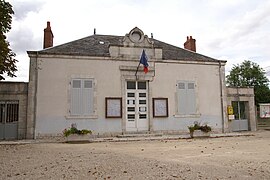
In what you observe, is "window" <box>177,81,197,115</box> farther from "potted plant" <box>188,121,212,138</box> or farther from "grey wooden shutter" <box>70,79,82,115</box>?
"grey wooden shutter" <box>70,79,82,115</box>

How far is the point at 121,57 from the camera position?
12.4 m

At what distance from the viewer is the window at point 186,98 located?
12828 millimetres

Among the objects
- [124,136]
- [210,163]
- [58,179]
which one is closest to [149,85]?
[124,136]

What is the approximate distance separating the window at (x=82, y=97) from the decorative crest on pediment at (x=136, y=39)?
275 centimetres

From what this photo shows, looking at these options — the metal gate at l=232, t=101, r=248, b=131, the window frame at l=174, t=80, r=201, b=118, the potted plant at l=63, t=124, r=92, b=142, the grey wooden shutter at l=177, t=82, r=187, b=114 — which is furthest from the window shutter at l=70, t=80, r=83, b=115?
the metal gate at l=232, t=101, r=248, b=131

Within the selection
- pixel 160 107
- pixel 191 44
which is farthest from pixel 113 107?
pixel 191 44

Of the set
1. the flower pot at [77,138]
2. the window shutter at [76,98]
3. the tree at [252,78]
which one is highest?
the tree at [252,78]

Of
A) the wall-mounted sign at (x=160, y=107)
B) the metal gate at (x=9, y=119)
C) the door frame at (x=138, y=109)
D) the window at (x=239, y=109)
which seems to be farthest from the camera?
the window at (x=239, y=109)

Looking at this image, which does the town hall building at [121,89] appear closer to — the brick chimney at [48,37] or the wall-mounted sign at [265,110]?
the brick chimney at [48,37]

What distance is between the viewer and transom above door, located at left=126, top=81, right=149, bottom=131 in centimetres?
1223

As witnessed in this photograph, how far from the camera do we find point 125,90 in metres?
12.3

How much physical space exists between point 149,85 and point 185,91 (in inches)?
74.4

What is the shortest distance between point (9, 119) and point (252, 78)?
63.8ft

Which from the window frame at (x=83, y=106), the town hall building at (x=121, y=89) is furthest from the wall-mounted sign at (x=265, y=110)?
the window frame at (x=83, y=106)
